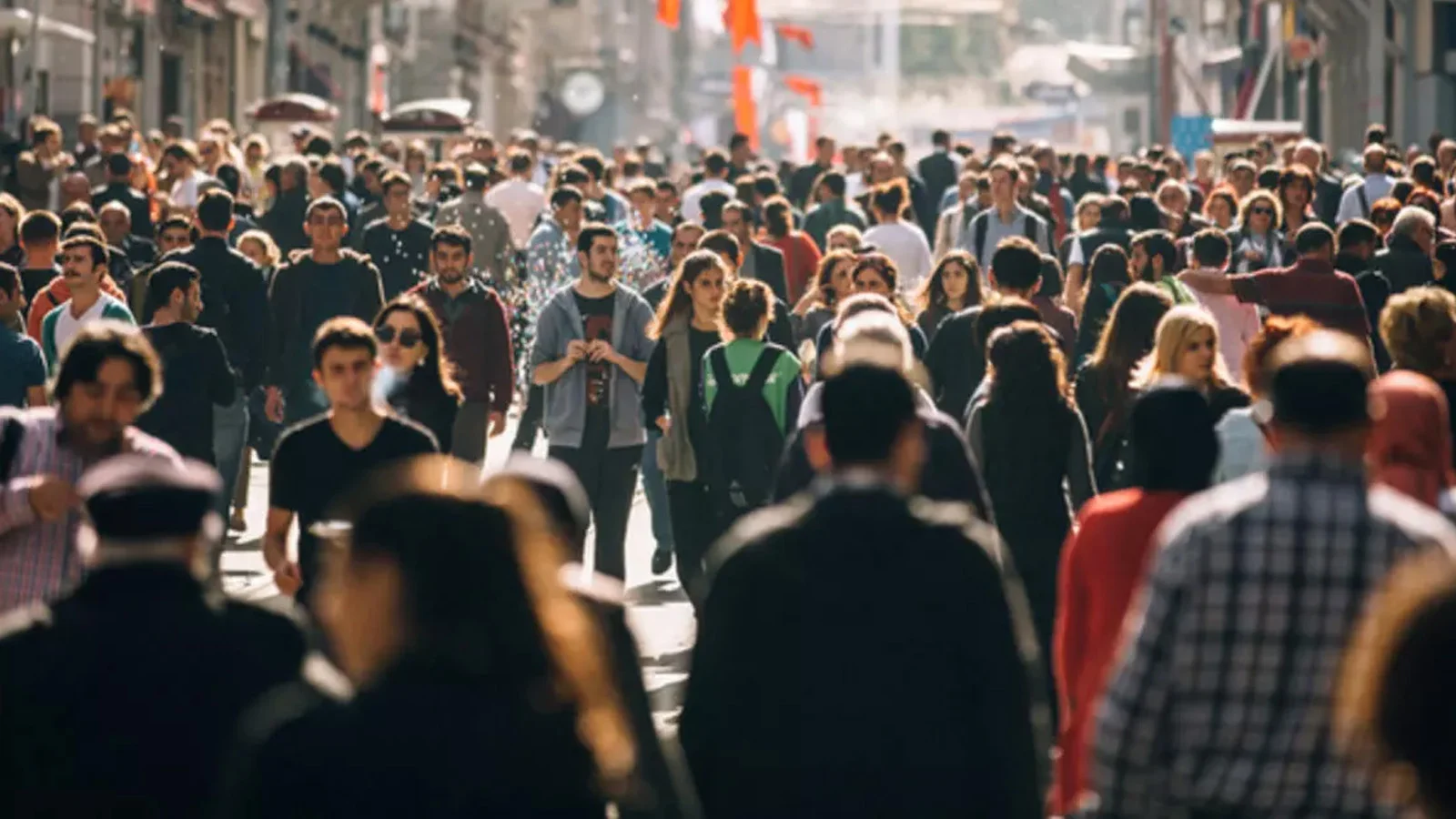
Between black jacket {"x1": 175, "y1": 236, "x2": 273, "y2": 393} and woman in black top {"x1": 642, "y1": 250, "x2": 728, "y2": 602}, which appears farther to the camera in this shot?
black jacket {"x1": 175, "y1": 236, "x2": 273, "y2": 393}

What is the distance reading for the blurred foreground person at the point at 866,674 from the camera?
5242 millimetres

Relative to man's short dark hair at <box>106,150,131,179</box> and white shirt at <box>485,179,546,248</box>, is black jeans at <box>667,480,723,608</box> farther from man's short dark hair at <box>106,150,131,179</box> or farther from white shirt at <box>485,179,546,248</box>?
white shirt at <box>485,179,546,248</box>

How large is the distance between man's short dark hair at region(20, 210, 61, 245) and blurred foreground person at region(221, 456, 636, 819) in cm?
1057

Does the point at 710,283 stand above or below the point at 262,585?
above

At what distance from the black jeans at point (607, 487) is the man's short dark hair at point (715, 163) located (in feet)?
37.0

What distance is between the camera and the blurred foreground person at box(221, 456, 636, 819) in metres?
3.89

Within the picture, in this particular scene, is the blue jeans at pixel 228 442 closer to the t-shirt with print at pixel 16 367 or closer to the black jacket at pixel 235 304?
the black jacket at pixel 235 304

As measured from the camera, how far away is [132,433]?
767 cm

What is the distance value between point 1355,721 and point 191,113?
152 ft

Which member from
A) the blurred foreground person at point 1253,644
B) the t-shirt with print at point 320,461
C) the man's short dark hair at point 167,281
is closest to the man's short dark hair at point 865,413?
the blurred foreground person at point 1253,644

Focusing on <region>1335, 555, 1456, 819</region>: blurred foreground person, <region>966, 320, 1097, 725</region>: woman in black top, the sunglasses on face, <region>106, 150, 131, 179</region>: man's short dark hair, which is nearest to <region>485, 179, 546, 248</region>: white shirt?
<region>106, 150, 131, 179</region>: man's short dark hair

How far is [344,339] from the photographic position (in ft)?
28.4

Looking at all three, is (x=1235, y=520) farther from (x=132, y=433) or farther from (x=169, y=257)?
(x=169, y=257)

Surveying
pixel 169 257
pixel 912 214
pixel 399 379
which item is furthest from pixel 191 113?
pixel 399 379
